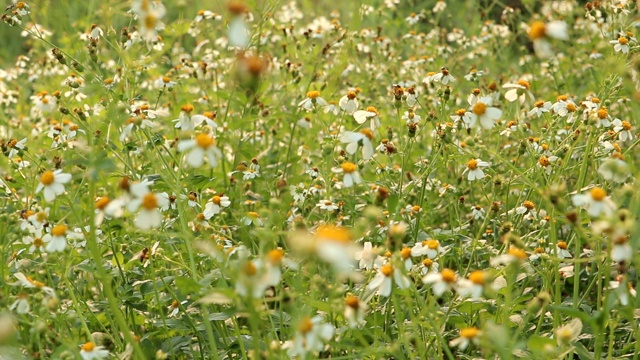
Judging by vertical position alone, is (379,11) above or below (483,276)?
above

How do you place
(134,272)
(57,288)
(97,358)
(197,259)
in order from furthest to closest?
(57,288)
(134,272)
(197,259)
(97,358)

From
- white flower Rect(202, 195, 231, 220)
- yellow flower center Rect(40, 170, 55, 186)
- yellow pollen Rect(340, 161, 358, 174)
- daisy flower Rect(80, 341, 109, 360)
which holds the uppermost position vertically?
yellow flower center Rect(40, 170, 55, 186)

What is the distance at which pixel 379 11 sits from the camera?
391 centimetres

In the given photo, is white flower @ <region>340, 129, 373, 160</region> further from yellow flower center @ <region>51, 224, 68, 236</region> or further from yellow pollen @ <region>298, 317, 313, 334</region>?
yellow flower center @ <region>51, 224, 68, 236</region>

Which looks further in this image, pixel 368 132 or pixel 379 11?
pixel 379 11

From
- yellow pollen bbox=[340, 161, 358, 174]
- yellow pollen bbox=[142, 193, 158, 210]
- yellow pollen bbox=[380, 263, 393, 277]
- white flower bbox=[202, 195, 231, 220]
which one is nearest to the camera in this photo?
yellow pollen bbox=[142, 193, 158, 210]

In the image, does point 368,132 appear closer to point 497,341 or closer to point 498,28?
point 497,341

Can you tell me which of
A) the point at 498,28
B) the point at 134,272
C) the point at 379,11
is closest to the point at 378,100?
the point at 379,11

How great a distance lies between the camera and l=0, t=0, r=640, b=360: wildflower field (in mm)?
1454

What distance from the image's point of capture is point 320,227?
169 cm

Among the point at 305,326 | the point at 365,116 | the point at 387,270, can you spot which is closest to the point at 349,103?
the point at 365,116

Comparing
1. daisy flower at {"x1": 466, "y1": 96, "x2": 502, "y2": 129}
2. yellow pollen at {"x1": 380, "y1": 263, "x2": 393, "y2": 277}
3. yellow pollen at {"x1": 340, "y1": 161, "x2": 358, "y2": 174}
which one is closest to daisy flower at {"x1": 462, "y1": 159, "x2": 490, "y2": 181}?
daisy flower at {"x1": 466, "y1": 96, "x2": 502, "y2": 129}

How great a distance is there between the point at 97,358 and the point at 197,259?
457mm

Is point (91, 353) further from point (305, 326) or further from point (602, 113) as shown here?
point (602, 113)
